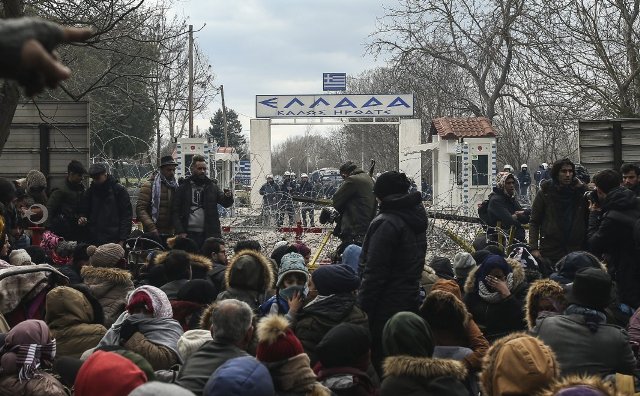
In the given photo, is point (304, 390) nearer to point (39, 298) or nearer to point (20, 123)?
point (39, 298)

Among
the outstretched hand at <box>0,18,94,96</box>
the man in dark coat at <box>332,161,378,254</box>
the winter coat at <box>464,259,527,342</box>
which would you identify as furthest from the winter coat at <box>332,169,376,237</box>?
the outstretched hand at <box>0,18,94,96</box>

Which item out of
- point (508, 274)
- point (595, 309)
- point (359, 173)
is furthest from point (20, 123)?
point (595, 309)

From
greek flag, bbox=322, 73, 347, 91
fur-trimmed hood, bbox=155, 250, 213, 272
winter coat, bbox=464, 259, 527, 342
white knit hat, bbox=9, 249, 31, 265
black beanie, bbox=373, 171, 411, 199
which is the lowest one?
winter coat, bbox=464, 259, 527, 342

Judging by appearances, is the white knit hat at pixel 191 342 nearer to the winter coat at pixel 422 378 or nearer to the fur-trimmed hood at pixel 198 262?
the winter coat at pixel 422 378

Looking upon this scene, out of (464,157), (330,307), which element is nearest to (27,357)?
(330,307)

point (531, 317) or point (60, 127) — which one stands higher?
point (60, 127)

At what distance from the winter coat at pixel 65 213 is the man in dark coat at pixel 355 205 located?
2887mm

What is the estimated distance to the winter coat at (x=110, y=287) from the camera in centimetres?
725

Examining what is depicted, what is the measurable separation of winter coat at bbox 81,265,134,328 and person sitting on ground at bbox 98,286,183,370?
125 centimetres

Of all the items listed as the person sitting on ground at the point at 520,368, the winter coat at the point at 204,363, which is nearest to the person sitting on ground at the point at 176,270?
the winter coat at the point at 204,363

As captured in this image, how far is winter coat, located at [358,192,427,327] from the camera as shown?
682 centimetres

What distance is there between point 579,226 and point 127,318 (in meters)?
5.58

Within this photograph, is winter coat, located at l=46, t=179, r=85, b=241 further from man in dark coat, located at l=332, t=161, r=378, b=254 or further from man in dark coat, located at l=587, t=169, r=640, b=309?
man in dark coat, located at l=587, t=169, r=640, b=309

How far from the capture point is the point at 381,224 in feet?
22.7
